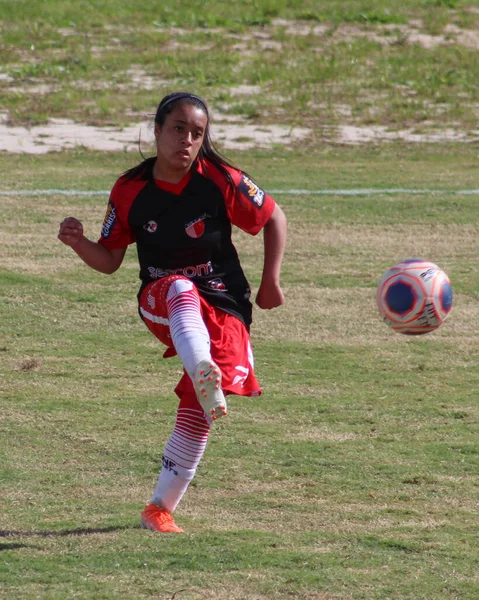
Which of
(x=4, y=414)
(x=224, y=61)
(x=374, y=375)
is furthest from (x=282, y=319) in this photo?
(x=224, y=61)

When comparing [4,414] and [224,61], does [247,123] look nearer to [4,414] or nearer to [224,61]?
[224,61]

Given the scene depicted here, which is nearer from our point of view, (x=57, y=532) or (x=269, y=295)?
(x=57, y=532)

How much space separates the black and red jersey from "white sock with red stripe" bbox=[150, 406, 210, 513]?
17.8 inches

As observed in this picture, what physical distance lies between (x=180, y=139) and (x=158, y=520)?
143 cm

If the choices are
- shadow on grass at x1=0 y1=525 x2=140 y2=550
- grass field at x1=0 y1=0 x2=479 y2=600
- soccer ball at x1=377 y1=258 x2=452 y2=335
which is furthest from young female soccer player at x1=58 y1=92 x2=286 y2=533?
soccer ball at x1=377 y1=258 x2=452 y2=335

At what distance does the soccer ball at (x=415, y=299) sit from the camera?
4.93 meters

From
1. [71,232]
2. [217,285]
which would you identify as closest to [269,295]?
[217,285]

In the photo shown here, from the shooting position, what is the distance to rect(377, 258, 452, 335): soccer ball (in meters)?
4.93

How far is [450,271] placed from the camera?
865 centimetres

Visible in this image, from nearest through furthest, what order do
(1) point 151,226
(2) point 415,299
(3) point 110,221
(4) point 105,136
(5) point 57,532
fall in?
(5) point 57,532 → (1) point 151,226 → (3) point 110,221 → (2) point 415,299 → (4) point 105,136

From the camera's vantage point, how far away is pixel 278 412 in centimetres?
589

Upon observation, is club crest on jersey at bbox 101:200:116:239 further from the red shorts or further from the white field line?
the white field line

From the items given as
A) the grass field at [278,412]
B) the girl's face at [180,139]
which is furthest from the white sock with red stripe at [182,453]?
the girl's face at [180,139]

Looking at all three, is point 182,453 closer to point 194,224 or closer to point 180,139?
point 194,224
